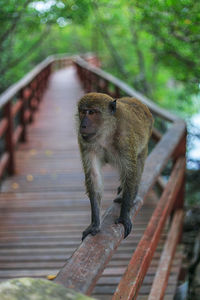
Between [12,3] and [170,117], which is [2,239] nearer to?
[170,117]

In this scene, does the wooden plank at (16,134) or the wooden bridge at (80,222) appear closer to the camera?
the wooden bridge at (80,222)

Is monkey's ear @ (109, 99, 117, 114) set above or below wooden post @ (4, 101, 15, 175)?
above

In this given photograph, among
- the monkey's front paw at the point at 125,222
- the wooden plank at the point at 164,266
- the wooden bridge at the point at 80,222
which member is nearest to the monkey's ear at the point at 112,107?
the wooden bridge at the point at 80,222

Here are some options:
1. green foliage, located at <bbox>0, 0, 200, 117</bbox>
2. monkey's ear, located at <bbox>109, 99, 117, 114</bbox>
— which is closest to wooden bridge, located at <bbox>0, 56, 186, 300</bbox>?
monkey's ear, located at <bbox>109, 99, 117, 114</bbox>

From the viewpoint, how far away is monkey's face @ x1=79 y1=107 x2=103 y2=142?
2152 mm

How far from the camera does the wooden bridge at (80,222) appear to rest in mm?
1878

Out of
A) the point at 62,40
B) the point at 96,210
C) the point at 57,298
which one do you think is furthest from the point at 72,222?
the point at 62,40

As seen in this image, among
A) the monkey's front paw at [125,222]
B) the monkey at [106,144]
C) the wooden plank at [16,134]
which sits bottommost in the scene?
the wooden plank at [16,134]

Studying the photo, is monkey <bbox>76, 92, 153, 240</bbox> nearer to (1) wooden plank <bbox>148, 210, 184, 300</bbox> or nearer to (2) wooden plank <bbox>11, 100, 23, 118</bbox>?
(1) wooden plank <bbox>148, 210, 184, 300</bbox>

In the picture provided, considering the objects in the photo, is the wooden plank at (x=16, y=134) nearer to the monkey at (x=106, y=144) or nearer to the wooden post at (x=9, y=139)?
the wooden post at (x=9, y=139)

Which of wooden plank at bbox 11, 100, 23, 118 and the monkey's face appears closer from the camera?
the monkey's face

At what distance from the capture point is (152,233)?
8.24ft

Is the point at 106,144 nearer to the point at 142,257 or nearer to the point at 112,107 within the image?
the point at 112,107

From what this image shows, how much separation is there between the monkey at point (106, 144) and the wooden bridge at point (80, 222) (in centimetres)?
11
